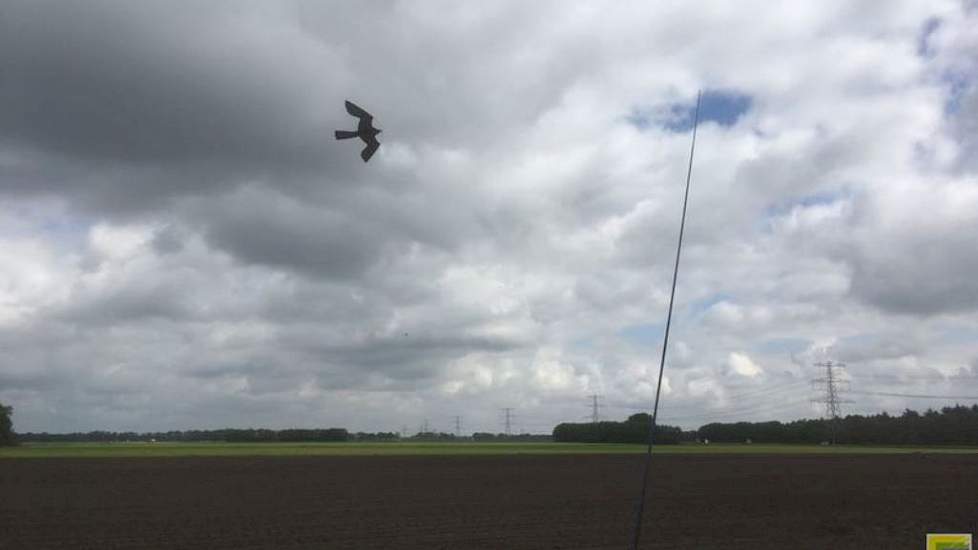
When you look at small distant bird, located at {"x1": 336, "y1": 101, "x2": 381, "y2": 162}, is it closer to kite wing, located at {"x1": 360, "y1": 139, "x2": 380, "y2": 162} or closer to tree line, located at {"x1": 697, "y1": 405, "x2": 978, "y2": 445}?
kite wing, located at {"x1": 360, "y1": 139, "x2": 380, "y2": 162}

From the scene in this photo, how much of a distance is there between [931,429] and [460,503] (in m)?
123

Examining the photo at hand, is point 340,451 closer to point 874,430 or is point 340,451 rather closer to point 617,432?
point 617,432

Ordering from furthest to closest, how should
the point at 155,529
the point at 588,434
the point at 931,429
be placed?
the point at 588,434 → the point at 931,429 → the point at 155,529

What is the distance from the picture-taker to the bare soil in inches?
893

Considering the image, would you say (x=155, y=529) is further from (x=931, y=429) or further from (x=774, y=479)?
(x=931, y=429)

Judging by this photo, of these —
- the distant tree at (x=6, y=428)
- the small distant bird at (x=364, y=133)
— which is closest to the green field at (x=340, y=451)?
the distant tree at (x=6, y=428)

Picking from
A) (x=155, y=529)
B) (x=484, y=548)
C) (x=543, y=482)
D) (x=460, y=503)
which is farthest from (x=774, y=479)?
(x=155, y=529)

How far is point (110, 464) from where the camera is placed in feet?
193

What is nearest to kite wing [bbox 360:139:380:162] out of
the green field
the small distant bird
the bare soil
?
the small distant bird

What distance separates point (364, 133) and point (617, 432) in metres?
153

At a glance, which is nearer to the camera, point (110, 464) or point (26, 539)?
point (26, 539)

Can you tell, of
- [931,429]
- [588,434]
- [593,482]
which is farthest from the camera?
[588,434]

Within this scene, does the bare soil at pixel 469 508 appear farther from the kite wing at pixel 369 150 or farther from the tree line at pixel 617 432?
the tree line at pixel 617 432

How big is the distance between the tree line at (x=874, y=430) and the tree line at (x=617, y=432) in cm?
1470
